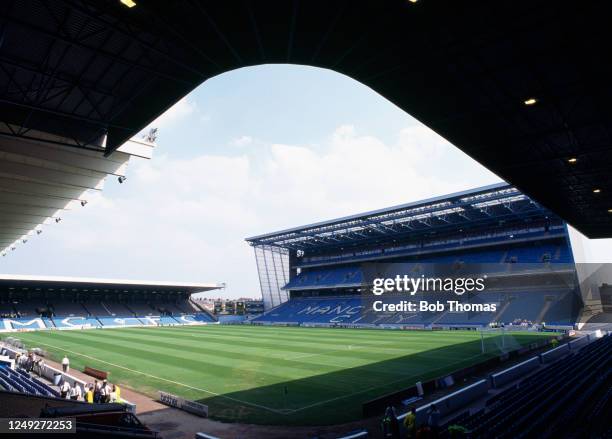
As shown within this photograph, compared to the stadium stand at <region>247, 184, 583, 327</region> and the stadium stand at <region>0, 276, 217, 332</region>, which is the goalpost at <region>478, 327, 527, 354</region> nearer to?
the stadium stand at <region>247, 184, 583, 327</region>

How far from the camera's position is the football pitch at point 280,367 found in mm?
17625

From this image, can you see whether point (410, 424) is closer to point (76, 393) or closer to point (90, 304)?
point (76, 393)

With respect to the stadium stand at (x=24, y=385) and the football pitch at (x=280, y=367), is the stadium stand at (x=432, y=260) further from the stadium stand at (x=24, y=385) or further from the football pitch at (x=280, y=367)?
the stadium stand at (x=24, y=385)

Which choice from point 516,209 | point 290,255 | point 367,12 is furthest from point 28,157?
point 290,255

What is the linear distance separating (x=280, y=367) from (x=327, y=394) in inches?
319

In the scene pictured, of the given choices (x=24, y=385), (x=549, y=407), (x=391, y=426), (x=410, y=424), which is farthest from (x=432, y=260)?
(x=24, y=385)

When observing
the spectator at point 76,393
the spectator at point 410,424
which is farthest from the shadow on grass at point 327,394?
the spectator at point 76,393

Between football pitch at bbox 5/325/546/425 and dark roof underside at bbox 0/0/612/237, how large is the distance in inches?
507

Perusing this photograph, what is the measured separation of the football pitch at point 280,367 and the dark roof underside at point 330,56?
1287cm

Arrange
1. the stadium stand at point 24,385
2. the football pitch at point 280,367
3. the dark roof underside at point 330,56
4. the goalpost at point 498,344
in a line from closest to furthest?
the dark roof underside at point 330,56, the stadium stand at point 24,385, the football pitch at point 280,367, the goalpost at point 498,344

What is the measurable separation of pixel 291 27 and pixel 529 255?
200 ft

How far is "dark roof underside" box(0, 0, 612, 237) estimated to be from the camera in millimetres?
9336

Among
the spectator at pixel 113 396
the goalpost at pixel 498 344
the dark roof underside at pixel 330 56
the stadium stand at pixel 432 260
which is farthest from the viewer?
the stadium stand at pixel 432 260

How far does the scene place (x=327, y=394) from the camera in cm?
1938
